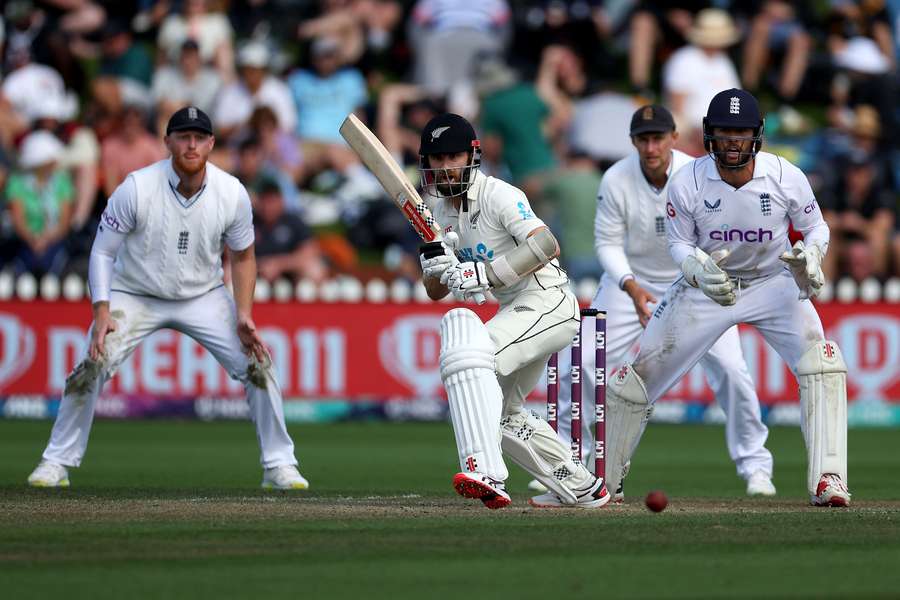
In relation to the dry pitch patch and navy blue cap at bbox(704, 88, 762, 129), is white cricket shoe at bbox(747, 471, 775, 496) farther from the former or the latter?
navy blue cap at bbox(704, 88, 762, 129)

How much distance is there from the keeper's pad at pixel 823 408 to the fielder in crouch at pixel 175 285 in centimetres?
282

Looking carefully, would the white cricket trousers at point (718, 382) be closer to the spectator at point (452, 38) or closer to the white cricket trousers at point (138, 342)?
the white cricket trousers at point (138, 342)

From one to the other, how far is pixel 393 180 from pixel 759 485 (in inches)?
120

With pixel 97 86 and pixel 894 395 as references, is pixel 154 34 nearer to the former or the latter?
pixel 97 86

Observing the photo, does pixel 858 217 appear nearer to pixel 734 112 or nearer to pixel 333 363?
pixel 333 363

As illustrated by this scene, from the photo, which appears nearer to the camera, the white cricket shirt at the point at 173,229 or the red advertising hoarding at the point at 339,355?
the white cricket shirt at the point at 173,229

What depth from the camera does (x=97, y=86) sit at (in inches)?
690

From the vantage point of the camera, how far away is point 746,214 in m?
8.51


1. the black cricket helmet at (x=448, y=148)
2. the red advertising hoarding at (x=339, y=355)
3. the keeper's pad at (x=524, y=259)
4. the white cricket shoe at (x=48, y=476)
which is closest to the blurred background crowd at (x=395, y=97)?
the red advertising hoarding at (x=339, y=355)

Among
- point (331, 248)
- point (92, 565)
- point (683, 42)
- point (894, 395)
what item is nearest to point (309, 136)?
point (331, 248)

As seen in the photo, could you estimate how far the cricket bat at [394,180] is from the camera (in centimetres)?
806

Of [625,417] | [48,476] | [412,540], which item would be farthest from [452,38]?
[412,540]

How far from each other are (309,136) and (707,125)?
31.0ft

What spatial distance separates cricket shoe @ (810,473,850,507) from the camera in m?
8.34
